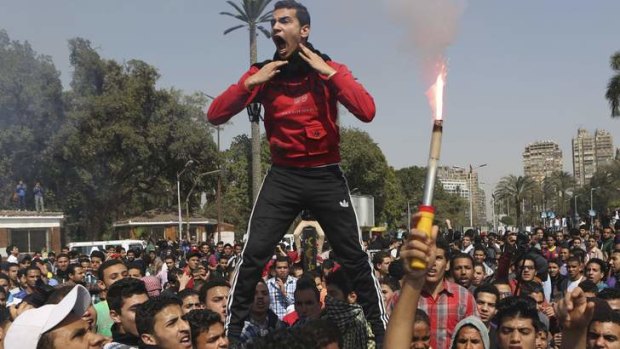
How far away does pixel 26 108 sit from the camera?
47.3m

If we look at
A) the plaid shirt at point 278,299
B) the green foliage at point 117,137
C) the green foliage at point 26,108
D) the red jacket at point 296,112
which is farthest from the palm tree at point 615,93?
the red jacket at point 296,112

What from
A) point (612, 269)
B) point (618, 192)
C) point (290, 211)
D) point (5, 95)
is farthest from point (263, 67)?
point (618, 192)

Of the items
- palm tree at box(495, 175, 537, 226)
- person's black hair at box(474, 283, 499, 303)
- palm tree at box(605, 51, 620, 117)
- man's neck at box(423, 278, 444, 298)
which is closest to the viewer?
man's neck at box(423, 278, 444, 298)

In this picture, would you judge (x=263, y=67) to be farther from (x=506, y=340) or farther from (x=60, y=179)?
(x=60, y=179)

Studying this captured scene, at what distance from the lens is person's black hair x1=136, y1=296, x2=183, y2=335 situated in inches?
212

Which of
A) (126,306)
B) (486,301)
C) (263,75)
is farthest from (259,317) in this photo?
(263,75)

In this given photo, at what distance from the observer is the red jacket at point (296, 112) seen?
4.64 metres

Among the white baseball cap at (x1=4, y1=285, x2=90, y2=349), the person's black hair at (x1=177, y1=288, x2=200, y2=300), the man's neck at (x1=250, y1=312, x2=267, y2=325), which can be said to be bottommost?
the man's neck at (x1=250, y1=312, x2=267, y2=325)

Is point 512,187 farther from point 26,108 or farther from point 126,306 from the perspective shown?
point 126,306

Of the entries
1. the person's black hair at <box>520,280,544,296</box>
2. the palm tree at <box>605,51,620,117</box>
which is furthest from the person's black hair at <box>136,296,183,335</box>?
the palm tree at <box>605,51,620,117</box>

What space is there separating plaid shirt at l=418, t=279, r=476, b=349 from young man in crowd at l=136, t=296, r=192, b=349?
1586 millimetres

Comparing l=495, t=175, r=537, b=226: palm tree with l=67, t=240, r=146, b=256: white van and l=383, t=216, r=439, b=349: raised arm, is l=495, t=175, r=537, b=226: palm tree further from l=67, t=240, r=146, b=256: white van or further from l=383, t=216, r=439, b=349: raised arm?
l=383, t=216, r=439, b=349: raised arm

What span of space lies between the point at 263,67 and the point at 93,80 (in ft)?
152

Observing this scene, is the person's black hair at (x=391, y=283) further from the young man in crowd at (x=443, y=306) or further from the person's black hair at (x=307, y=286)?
the young man in crowd at (x=443, y=306)
